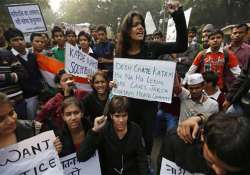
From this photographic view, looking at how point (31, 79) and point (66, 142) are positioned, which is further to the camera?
point (31, 79)

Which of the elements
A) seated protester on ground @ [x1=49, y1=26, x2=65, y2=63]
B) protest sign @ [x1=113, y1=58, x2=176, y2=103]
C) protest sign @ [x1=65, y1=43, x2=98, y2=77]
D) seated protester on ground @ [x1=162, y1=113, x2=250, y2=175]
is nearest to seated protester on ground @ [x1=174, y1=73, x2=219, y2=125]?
protest sign @ [x1=113, y1=58, x2=176, y2=103]

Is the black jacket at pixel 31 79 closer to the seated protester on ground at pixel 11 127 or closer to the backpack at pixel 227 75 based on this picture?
the seated protester on ground at pixel 11 127

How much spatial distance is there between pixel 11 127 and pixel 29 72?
211 centimetres

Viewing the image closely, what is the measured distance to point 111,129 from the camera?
10.8 feet

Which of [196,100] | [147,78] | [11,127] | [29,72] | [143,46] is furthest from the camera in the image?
[29,72]

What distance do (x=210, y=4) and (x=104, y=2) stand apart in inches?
741

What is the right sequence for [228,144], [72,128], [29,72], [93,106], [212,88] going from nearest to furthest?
[228,144]
[72,128]
[93,106]
[212,88]
[29,72]

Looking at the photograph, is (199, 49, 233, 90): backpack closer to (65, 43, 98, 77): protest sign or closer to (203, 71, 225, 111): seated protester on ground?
(203, 71, 225, 111): seated protester on ground

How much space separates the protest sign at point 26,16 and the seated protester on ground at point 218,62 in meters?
3.31

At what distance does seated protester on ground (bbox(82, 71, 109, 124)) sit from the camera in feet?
12.6

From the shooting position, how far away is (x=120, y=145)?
10.7ft

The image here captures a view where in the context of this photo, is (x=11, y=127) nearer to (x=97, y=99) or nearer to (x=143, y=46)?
(x=97, y=99)

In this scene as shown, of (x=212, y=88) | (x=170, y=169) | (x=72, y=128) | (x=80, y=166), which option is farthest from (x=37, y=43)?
(x=170, y=169)

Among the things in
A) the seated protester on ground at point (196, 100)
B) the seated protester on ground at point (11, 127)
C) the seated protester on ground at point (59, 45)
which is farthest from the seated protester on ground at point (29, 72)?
the seated protester on ground at point (196, 100)
